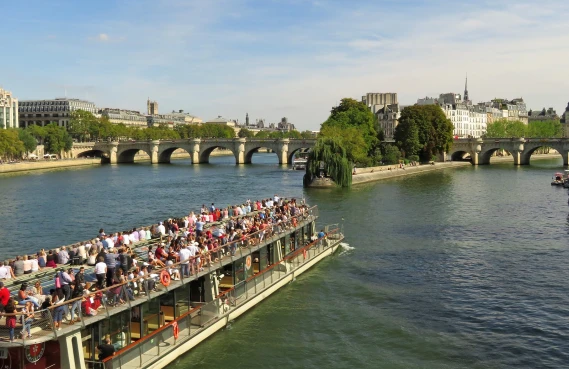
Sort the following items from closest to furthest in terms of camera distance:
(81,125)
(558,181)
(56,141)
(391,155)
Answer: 1. (558,181)
2. (391,155)
3. (56,141)
4. (81,125)

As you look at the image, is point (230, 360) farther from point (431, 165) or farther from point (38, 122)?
point (38, 122)

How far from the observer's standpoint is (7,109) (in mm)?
130125

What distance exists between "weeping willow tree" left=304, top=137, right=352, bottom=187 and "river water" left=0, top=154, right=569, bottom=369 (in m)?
4.05

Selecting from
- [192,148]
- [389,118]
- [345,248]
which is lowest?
[345,248]

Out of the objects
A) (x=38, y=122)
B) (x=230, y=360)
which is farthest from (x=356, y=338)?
(x=38, y=122)

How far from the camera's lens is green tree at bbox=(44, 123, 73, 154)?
329 feet

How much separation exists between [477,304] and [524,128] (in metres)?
127

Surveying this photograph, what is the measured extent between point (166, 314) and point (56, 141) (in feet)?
303


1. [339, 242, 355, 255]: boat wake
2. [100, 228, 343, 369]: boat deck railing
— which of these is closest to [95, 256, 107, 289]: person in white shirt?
[100, 228, 343, 369]: boat deck railing

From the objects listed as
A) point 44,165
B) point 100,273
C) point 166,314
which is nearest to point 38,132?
point 44,165

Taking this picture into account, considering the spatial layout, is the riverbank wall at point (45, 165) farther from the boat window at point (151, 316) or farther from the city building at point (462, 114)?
the city building at point (462, 114)

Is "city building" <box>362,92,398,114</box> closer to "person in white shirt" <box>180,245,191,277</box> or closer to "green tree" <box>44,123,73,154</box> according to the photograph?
"green tree" <box>44,123,73,154</box>

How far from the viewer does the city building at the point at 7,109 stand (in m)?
126

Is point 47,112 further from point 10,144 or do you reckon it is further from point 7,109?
point 10,144
